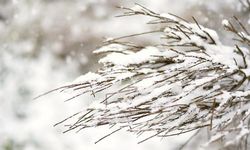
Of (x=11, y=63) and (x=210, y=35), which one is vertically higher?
(x=11, y=63)

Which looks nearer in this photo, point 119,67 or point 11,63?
point 119,67

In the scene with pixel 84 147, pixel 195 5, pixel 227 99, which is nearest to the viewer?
pixel 227 99

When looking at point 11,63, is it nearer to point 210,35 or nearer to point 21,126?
point 21,126

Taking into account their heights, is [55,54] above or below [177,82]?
above

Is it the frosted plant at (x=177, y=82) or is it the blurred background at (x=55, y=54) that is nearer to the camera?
the frosted plant at (x=177, y=82)

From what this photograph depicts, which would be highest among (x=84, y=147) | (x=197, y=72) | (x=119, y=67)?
(x=119, y=67)

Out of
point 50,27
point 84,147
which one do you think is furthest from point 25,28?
point 84,147

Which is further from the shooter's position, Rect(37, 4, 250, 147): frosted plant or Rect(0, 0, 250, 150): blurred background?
Rect(0, 0, 250, 150): blurred background

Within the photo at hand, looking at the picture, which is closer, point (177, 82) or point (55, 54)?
point (177, 82)
